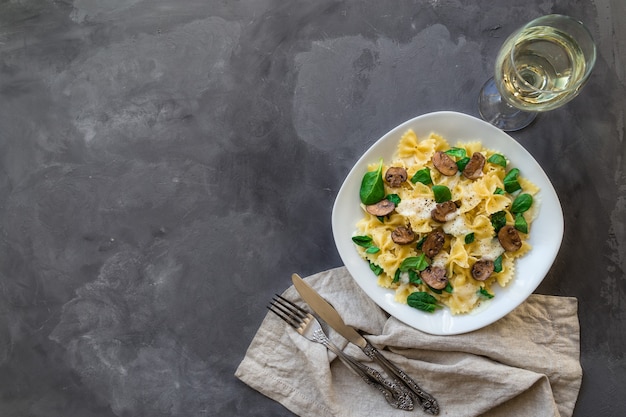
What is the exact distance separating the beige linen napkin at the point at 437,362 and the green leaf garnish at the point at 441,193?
1.89ft

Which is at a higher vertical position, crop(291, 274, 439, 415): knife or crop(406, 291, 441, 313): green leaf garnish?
crop(406, 291, 441, 313): green leaf garnish

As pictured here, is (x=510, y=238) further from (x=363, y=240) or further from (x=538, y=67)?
(x=538, y=67)

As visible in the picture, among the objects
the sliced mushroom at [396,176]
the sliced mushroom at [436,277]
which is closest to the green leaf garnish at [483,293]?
the sliced mushroom at [436,277]

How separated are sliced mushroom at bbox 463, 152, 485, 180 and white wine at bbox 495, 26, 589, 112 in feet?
0.88

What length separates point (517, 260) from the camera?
2549 mm

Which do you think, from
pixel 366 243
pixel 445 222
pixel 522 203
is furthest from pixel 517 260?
pixel 366 243

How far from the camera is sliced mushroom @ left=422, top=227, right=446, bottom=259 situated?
253 cm

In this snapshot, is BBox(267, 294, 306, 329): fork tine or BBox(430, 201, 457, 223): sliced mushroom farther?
BBox(267, 294, 306, 329): fork tine

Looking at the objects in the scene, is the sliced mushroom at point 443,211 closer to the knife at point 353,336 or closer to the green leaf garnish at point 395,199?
the green leaf garnish at point 395,199

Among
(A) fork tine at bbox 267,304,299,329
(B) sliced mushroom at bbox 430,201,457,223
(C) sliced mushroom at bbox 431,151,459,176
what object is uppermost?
(C) sliced mushroom at bbox 431,151,459,176

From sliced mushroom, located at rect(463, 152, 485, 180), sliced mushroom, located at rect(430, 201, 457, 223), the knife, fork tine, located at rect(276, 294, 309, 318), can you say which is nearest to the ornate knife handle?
the knife

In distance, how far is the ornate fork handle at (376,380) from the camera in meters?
2.60

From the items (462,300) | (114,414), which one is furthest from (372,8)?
(114,414)

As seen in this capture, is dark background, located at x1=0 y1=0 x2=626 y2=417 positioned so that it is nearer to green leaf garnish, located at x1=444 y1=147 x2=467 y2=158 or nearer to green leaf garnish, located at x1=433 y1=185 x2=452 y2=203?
green leaf garnish, located at x1=444 y1=147 x2=467 y2=158
